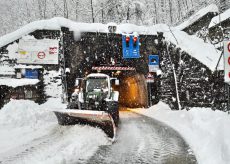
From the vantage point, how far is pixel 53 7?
4828cm

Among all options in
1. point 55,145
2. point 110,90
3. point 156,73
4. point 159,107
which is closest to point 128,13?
point 156,73

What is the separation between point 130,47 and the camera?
21.9m

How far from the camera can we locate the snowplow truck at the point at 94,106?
9.73m

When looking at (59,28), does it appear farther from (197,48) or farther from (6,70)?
(197,48)

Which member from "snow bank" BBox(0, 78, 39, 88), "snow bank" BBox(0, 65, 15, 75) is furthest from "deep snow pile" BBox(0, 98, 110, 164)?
"snow bank" BBox(0, 65, 15, 75)

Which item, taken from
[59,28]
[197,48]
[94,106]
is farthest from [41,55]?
[197,48]

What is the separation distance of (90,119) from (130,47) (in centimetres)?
1259

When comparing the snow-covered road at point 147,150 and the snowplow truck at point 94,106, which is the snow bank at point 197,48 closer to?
the snowplow truck at point 94,106

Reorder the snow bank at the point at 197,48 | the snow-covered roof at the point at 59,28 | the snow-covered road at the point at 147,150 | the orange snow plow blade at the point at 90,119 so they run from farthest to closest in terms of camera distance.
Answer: the snow-covered roof at the point at 59,28 < the snow bank at the point at 197,48 < the orange snow plow blade at the point at 90,119 < the snow-covered road at the point at 147,150

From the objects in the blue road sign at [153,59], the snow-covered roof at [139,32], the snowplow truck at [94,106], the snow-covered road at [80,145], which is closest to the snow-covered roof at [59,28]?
the snow-covered roof at [139,32]

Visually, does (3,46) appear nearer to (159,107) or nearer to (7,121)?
(7,121)

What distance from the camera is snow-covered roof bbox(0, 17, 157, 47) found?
64.4 ft

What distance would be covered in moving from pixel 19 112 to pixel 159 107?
35.4 feet

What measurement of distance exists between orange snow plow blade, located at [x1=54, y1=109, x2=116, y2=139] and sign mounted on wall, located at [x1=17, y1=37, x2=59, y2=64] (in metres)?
9.06
